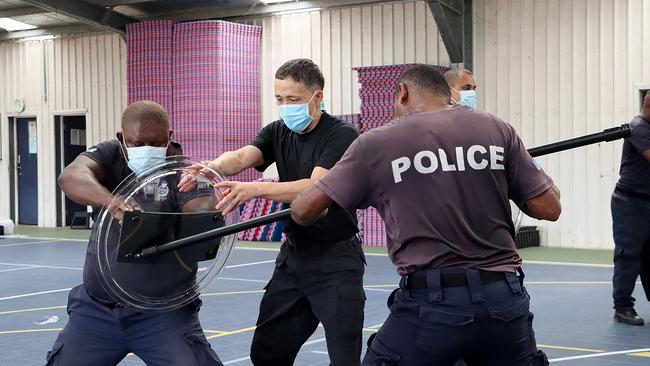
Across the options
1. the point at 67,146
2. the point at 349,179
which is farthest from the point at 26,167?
the point at 349,179

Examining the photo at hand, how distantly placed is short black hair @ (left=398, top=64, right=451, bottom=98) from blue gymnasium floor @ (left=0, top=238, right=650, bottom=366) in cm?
202

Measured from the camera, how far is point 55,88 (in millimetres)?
22844

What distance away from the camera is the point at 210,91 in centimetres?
1878

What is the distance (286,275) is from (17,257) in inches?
471

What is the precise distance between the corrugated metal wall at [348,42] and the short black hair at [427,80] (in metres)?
13.6

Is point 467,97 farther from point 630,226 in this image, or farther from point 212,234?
point 212,234

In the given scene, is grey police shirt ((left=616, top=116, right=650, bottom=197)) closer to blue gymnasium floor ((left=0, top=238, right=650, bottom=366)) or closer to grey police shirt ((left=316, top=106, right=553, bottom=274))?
blue gymnasium floor ((left=0, top=238, right=650, bottom=366))

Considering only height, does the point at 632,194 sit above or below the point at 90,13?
below

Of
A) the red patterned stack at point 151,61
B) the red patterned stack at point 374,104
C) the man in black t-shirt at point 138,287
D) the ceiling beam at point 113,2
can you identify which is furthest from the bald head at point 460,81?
the ceiling beam at point 113,2

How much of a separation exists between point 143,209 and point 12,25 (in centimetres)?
1989

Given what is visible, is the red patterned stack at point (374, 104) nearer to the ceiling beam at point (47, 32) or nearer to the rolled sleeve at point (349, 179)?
the ceiling beam at point (47, 32)

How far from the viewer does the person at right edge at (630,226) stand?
869 centimetres

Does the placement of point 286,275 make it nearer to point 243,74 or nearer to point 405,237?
point 405,237

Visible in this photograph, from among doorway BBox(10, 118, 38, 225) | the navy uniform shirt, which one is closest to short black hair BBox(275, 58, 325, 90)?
the navy uniform shirt
